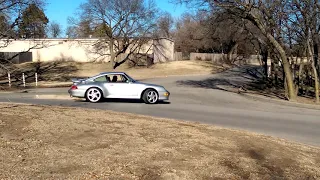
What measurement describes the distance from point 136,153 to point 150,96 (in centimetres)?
1025

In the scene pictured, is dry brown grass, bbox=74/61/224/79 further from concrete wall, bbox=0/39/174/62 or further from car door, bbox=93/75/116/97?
car door, bbox=93/75/116/97

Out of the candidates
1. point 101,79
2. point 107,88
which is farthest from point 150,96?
point 101,79

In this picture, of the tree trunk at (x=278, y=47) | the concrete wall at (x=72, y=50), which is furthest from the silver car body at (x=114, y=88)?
the concrete wall at (x=72, y=50)

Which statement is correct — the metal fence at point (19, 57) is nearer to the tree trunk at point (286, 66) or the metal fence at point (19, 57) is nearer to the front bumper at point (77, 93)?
the front bumper at point (77, 93)

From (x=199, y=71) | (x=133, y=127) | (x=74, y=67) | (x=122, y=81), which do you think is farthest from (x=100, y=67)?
(x=133, y=127)

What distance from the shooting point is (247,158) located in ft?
19.5

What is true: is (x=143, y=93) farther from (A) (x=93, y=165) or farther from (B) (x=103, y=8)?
(B) (x=103, y=8)

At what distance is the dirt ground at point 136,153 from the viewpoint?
4703mm

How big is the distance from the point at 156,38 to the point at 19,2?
91.0 ft

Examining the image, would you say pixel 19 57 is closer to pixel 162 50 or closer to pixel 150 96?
pixel 162 50

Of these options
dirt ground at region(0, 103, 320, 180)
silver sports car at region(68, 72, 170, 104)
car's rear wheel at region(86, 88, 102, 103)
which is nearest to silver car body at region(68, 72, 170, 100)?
silver sports car at region(68, 72, 170, 104)

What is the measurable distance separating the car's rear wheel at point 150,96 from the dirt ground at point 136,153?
745 cm

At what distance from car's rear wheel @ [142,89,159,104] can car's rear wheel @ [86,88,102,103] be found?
1.86 meters

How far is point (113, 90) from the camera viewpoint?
52.1ft
